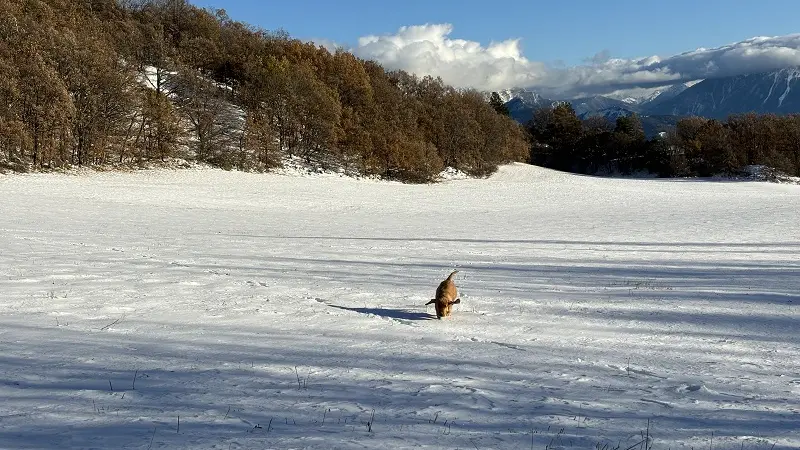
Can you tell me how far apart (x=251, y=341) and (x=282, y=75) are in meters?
44.7

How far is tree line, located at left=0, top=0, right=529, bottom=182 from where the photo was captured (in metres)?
32.6

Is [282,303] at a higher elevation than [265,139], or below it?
below

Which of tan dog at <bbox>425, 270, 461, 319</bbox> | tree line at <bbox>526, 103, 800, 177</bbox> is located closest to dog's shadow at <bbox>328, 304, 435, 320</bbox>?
tan dog at <bbox>425, 270, 461, 319</bbox>

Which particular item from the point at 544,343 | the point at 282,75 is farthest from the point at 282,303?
the point at 282,75

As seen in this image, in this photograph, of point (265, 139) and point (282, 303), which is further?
point (265, 139)

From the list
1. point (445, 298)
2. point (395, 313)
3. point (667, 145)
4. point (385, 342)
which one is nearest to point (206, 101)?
point (395, 313)

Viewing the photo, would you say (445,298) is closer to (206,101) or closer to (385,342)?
(385,342)

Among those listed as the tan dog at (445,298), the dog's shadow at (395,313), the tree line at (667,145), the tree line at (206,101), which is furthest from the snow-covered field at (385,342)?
the tree line at (667,145)

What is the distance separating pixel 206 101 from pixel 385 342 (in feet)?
138

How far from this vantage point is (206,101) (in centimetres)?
4450

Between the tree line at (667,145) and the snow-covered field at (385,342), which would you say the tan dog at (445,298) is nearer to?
the snow-covered field at (385,342)

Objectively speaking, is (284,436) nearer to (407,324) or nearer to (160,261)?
(407,324)

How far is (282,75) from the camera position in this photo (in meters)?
48.2

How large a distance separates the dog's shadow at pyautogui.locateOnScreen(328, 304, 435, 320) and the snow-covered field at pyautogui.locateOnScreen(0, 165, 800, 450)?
70 millimetres
